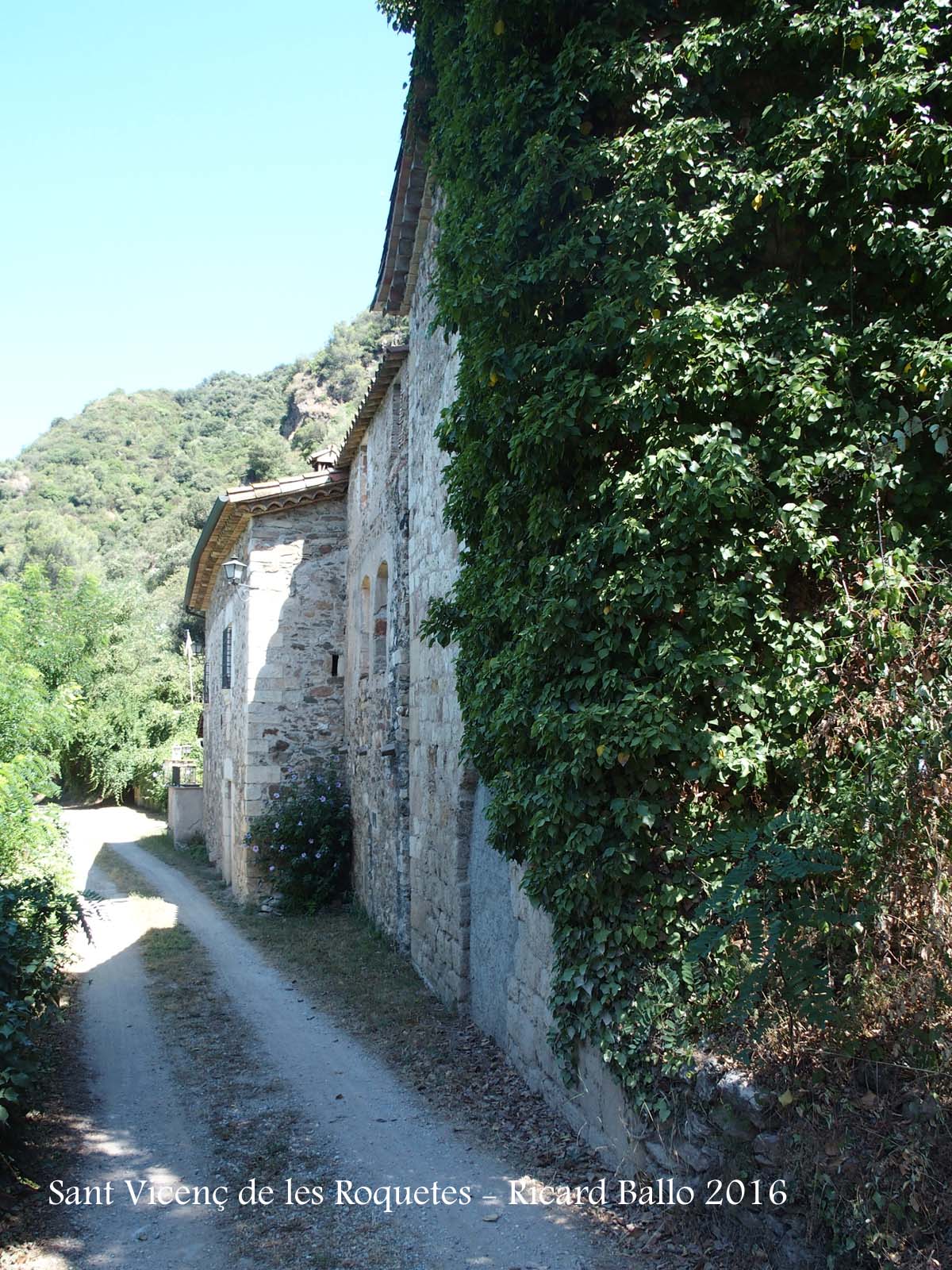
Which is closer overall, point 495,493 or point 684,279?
point 684,279

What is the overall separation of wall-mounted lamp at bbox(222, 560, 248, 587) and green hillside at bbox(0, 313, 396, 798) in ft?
8.79

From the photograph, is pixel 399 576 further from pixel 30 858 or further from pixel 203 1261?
pixel 203 1261

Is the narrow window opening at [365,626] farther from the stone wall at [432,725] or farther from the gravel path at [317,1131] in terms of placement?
the gravel path at [317,1131]

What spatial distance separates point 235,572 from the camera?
A: 1376 centimetres

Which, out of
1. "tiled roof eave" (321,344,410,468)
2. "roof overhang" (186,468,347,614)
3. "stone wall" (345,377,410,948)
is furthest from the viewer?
"roof overhang" (186,468,347,614)

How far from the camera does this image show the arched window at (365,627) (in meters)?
12.3

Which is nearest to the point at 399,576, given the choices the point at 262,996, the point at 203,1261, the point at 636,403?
the point at 262,996

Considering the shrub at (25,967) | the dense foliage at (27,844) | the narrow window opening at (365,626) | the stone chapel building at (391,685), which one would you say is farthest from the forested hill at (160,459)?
the shrub at (25,967)

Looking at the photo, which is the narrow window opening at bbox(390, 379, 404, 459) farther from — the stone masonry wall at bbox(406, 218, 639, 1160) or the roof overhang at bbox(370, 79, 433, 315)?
the roof overhang at bbox(370, 79, 433, 315)

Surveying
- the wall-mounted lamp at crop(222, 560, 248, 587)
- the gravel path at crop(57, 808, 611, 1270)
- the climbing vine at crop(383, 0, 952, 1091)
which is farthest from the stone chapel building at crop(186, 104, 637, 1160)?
the climbing vine at crop(383, 0, 952, 1091)

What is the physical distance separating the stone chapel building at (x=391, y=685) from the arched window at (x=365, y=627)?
0.20 feet

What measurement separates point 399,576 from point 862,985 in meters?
7.66

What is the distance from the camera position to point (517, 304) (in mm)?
5117

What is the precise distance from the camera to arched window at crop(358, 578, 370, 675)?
12336 mm
